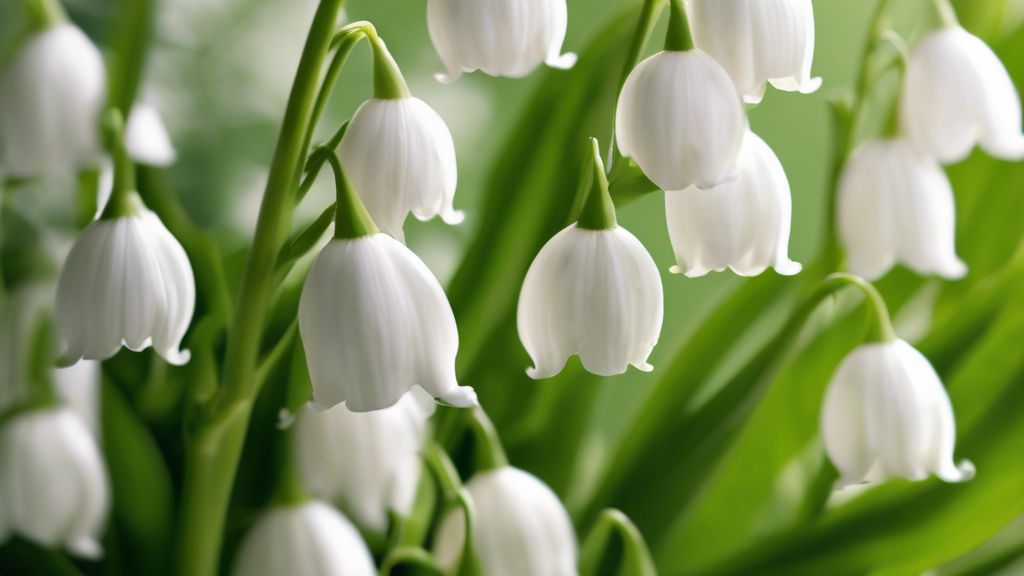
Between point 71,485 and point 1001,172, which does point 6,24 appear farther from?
point 1001,172

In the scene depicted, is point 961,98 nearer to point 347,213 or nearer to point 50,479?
point 347,213

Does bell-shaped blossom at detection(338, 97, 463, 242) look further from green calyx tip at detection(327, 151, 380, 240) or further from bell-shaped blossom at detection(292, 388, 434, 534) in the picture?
bell-shaped blossom at detection(292, 388, 434, 534)

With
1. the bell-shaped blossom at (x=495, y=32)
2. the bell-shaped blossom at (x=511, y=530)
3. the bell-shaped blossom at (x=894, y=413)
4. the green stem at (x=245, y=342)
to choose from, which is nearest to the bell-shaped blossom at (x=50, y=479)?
the green stem at (x=245, y=342)

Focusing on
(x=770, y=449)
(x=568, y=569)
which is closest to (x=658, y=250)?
(x=770, y=449)

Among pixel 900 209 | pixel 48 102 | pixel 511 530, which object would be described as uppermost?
pixel 48 102

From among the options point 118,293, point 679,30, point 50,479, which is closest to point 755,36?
point 679,30

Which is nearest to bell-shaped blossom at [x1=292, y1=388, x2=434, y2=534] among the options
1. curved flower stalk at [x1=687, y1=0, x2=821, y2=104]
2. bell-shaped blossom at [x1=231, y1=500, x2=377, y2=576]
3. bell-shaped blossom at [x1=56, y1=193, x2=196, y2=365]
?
bell-shaped blossom at [x1=231, y1=500, x2=377, y2=576]
